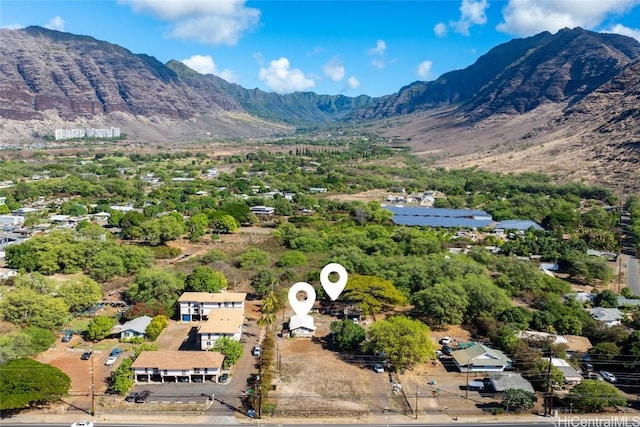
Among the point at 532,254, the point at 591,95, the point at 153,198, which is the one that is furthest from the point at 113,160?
the point at 591,95

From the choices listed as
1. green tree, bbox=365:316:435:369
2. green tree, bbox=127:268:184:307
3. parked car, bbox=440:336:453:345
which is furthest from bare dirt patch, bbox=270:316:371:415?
green tree, bbox=127:268:184:307

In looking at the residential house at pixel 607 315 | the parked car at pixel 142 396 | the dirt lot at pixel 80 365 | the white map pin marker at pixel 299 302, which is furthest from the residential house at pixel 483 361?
the dirt lot at pixel 80 365

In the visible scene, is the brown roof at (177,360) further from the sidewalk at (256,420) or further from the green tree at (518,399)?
the green tree at (518,399)

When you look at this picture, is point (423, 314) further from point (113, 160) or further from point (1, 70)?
point (1, 70)

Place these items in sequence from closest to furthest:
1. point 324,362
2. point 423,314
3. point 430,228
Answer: point 324,362
point 423,314
point 430,228

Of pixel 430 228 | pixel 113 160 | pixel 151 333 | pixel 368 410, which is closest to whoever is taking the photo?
pixel 368 410

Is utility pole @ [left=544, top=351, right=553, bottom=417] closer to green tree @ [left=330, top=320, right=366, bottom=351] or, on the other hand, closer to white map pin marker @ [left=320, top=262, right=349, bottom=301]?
green tree @ [left=330, top=320, right=366, bottom=351]
